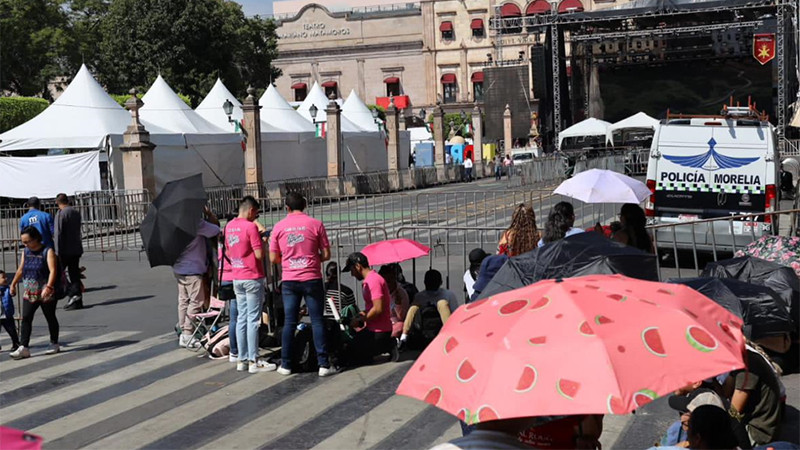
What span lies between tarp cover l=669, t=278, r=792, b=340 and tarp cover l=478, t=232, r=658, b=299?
52cm

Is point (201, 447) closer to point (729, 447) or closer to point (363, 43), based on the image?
point (729, 447)

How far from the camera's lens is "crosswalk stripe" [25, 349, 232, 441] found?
7.88 metres

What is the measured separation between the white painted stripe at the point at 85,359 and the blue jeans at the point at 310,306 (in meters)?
2.38

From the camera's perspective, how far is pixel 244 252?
31.6 feet

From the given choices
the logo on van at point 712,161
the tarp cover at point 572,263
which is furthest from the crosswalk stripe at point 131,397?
the logo on van at point 712,161

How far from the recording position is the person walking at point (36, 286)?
1077 centimetres

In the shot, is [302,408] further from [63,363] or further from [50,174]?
[50,174]

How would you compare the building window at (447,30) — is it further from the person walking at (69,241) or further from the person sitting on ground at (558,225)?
the person sitting on ground at (558,225)

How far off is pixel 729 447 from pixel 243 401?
4.96 meters

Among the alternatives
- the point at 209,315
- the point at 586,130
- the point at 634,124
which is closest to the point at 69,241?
the point at 209,315

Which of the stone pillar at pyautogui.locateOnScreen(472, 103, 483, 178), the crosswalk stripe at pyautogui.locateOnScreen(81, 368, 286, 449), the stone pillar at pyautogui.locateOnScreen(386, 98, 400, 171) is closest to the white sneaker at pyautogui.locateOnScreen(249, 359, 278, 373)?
the crosswalk stripe at pyautogui.locateOnScreen(81, 368, 286, 449)

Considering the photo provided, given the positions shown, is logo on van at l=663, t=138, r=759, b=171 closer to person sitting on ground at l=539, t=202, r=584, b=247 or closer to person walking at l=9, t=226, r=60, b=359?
person sitting on ground at l=539, t=202, r=584, b=247

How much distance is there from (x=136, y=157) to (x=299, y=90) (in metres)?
67.8

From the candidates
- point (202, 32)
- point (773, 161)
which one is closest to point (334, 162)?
point (202, 32)
